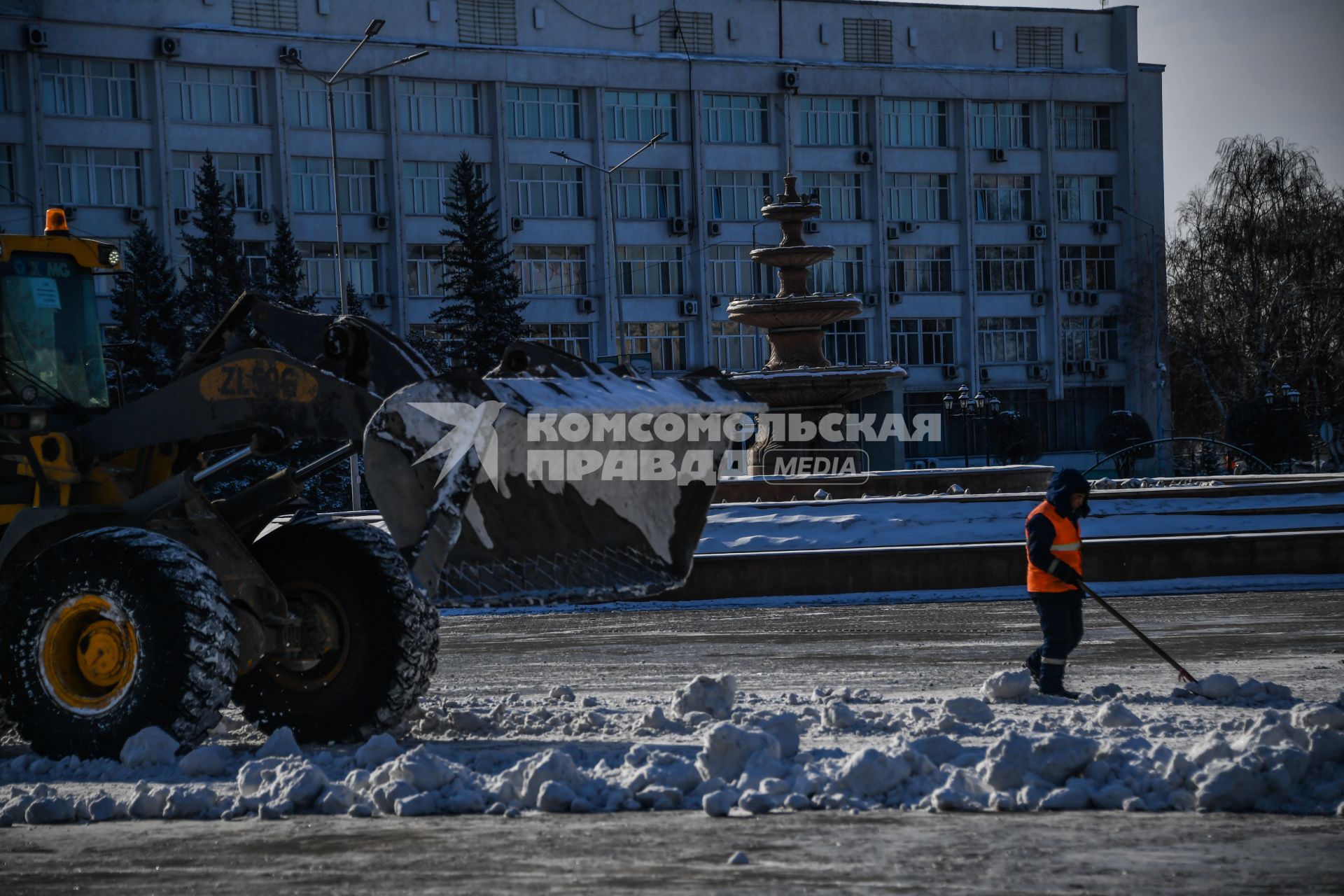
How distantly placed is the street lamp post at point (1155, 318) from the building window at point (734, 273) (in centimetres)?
1597

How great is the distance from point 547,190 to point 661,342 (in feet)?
24.4

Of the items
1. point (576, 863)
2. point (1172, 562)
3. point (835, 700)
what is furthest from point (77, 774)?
point (1172, 562)

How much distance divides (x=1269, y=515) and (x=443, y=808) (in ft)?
53.4

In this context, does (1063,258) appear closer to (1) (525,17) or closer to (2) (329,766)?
(1) (525,17)

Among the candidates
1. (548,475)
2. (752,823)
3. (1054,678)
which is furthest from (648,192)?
(752,823)

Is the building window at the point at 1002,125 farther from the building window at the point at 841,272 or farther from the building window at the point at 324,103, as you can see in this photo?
the building window at the point at 324,103

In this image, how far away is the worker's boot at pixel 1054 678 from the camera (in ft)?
33.1

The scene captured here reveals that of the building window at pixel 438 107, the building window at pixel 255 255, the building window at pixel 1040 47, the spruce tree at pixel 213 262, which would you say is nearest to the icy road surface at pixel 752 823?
the spruce tree at pixel 213 262

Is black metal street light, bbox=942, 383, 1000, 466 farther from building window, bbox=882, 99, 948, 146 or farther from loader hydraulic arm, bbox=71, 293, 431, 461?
loader hydraulic arm, bbox=71, 293, 431, 461

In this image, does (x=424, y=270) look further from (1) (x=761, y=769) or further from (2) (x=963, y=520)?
(1) (x=761, y=769)

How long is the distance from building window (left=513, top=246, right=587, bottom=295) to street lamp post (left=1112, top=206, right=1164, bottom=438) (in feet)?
76.1

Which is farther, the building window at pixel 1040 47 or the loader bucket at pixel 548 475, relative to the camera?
the building window at pixel 1040 47

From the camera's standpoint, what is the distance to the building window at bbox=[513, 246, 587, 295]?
63.0 meters

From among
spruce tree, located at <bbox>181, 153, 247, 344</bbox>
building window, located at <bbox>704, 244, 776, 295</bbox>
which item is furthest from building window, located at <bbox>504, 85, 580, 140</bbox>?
spruce tree, located at <bbox>181, 153, 247, 344</bbox>
